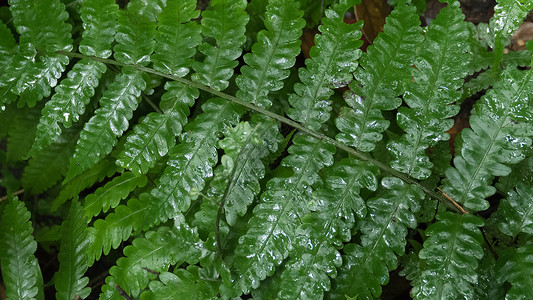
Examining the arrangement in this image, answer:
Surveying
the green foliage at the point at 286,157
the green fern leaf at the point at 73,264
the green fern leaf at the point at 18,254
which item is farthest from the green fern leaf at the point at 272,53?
the green fern leaf at the point at 18,254

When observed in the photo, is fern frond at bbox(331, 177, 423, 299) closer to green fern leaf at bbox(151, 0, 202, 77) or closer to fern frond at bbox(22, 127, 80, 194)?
green fern leaf at bbox(151, 0, 202, 77)

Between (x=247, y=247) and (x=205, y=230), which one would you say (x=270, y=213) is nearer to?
(x=247, y=247)

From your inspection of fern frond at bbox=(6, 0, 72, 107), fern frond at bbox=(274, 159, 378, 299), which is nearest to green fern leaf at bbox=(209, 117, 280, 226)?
fern frond at bbox=(274, 159, 378, 299)

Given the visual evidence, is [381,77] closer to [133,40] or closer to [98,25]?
[133,40]

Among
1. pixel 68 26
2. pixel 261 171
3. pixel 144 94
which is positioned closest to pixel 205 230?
pixel 261 171

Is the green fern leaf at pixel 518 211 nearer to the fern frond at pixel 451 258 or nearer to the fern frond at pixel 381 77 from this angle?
the fern frond at pixel 451 258

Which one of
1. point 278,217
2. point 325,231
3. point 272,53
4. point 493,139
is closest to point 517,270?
point 493,139
